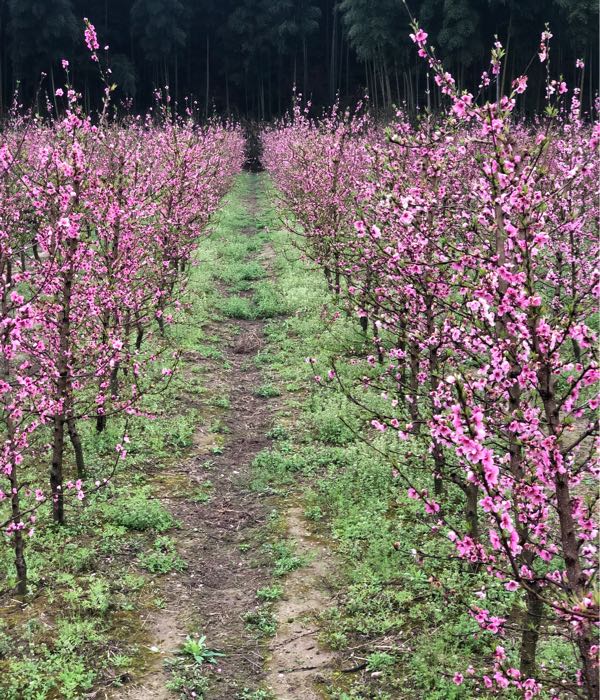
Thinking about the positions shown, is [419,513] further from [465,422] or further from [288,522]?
[465,422]

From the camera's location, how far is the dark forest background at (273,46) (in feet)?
122

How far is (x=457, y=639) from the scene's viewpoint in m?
5.47

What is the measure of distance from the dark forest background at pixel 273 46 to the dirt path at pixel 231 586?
105 ft

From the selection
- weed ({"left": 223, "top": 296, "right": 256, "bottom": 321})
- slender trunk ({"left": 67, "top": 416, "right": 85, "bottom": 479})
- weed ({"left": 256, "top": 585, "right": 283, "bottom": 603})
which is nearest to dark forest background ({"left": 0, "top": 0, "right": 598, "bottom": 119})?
weed ({"left": 223, "top": 296, "right": 256, "bottom": 321})

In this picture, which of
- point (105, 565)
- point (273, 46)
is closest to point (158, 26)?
point (273, 46)

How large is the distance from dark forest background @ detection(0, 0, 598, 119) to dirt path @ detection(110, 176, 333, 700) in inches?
1262

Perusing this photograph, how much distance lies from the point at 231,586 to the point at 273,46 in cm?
6064

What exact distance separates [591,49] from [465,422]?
42.4 metres

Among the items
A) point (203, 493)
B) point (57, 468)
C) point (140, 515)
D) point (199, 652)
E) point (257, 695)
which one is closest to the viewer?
point (257, 695)

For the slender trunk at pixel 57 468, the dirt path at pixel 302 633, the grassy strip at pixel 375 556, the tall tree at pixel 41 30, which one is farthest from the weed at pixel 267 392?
the tall tree at pixel 41 30

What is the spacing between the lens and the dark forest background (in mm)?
37219

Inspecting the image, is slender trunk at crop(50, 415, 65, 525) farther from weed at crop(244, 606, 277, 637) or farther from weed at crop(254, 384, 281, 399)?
weed at crop(254, 384, 281, 399)

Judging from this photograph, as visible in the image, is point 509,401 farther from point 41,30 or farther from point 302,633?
point 41,30

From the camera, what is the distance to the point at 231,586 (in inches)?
260
